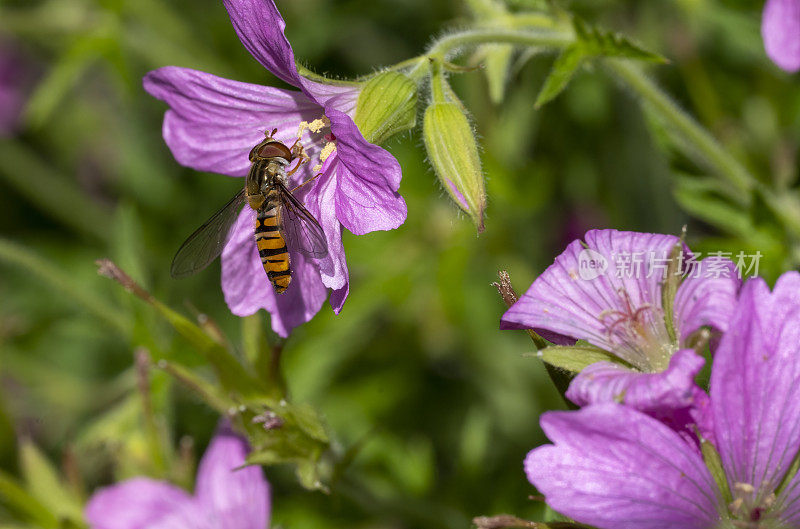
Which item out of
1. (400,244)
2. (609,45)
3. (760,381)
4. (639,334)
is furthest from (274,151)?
(400,244)

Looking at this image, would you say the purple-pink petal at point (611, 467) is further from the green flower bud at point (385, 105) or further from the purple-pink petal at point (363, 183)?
the green flower bud at point (385, 105)

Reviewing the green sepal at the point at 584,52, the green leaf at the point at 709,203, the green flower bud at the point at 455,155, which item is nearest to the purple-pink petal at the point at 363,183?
the green flower bud at the point at 455,155

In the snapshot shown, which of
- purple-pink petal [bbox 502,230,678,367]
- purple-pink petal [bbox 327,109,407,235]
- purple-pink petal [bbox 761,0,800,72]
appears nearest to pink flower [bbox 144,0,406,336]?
purple-pink petal [bbox 327,109,407,235]

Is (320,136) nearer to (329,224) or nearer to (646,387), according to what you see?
(329,224)

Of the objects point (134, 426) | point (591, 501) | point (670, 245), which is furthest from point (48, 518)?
point (670, 245)

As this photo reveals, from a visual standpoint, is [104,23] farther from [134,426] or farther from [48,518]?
[48,518]
